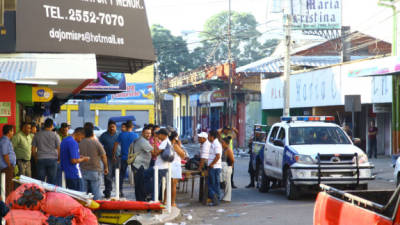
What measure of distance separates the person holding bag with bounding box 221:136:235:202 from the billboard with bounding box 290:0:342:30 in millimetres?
18456

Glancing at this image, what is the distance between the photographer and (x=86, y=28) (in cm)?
1459

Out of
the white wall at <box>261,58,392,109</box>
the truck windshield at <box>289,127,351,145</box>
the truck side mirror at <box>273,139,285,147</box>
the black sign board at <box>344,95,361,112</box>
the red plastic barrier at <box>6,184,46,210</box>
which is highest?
the white wall at <box>261,58,392,109</box>

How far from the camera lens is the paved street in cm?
1384

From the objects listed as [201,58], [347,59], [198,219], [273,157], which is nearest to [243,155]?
[347,59]

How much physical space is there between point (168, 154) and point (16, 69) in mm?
4108

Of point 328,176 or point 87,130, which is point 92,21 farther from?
point 328,176

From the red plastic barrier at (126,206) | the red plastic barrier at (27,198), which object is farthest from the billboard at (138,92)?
the red plastic barrier at (27,198)

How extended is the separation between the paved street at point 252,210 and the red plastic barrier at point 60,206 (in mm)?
4024

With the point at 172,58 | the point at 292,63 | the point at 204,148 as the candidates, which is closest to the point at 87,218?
the point at 204,148

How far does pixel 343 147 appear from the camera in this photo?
1761 cm

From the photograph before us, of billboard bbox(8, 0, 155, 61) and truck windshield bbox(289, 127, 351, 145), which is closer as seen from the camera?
billboard bbox(8, 0, 155, 61)

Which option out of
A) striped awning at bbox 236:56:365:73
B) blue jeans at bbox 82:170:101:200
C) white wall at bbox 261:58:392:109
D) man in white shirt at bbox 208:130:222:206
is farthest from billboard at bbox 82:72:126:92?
striped awning at bbox 236:56:365:73

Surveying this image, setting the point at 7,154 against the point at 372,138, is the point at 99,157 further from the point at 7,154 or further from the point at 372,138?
the point at 372,138

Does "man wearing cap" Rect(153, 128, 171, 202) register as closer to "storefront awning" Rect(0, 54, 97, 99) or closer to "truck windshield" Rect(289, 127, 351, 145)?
"storefront awning" Rect(0, 54, 97, 99)
